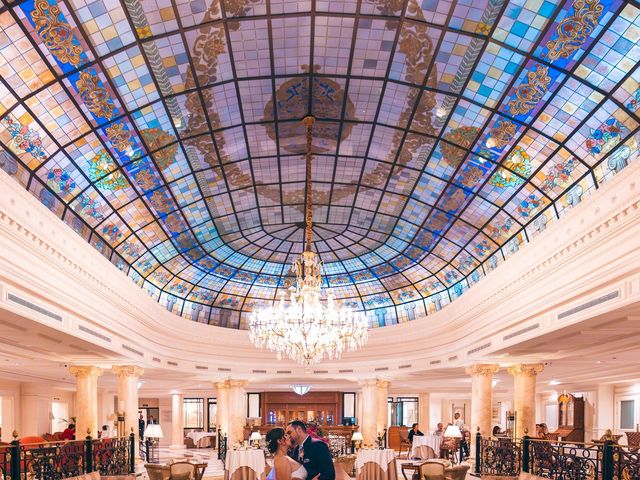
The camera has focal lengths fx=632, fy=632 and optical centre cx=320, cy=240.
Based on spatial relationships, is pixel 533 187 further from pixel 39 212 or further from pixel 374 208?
pixel 39 212

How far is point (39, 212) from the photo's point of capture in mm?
10914

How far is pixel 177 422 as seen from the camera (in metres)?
32.7

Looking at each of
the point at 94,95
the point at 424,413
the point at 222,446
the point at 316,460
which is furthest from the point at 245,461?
the point at 424,413

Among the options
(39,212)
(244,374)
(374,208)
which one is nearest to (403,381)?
(244,374)

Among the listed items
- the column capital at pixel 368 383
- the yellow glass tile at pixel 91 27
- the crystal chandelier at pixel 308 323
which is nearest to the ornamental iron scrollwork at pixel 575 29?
the crystal chandelier at pixel 308 323

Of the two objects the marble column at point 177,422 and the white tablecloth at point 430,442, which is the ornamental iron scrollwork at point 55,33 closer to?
the white tablecloth at point 430,442

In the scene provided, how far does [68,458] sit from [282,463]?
23.6 ft

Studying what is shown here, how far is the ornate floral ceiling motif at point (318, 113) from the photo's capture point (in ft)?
30.6

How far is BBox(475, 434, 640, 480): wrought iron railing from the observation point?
9258 mm

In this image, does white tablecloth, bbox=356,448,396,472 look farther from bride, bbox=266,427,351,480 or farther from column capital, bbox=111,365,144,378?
bride, bbox=266,427,351,480

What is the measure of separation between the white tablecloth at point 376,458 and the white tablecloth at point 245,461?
2.52 metres

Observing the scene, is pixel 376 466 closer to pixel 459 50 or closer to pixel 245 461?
pixel 245 461

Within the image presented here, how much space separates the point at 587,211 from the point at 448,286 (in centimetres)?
1074

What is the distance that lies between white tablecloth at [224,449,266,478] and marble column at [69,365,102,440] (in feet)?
12.2
